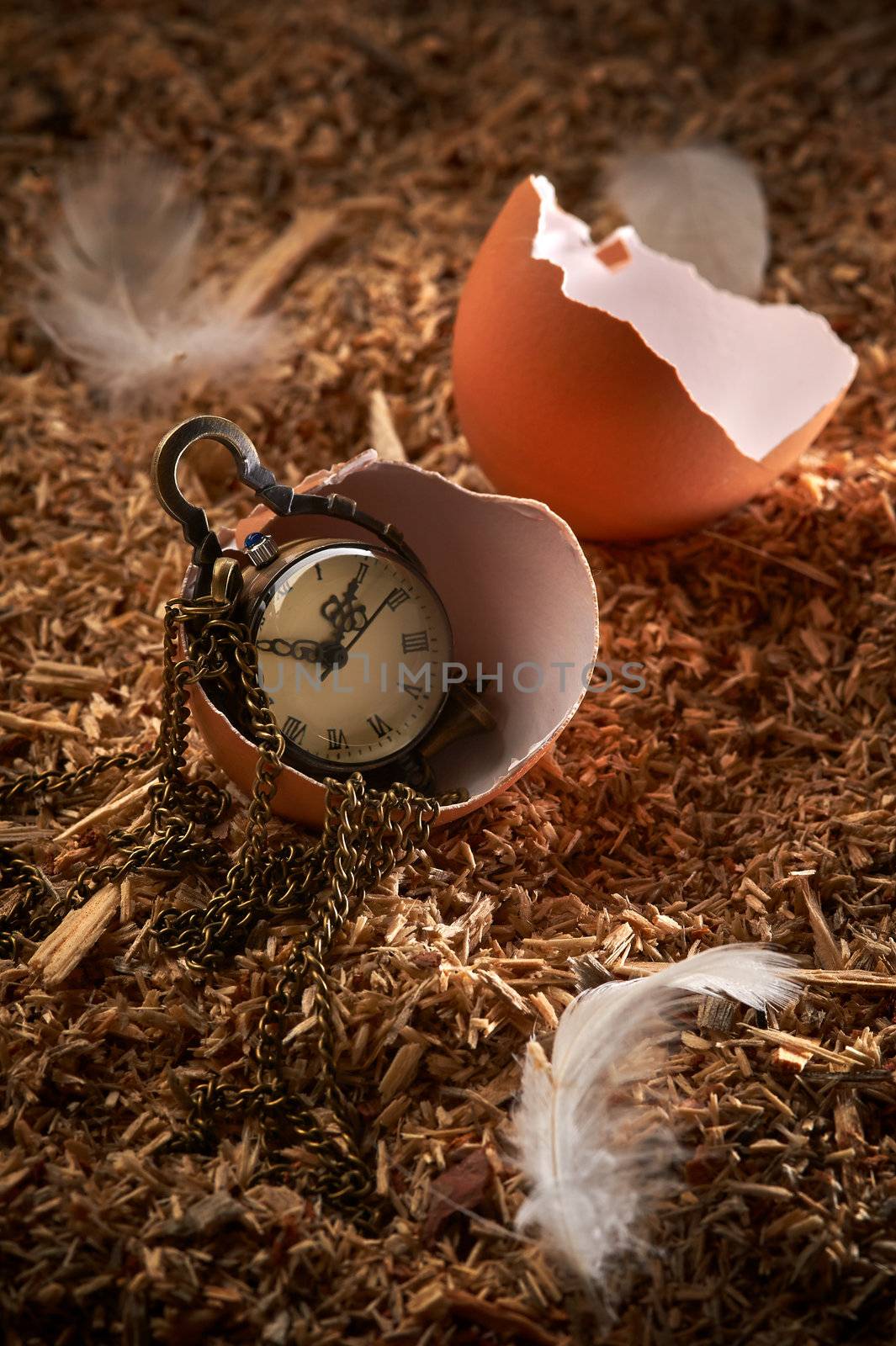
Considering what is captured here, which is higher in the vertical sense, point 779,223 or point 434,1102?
point 779,223

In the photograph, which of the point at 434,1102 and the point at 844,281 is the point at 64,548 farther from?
the point at 844,281

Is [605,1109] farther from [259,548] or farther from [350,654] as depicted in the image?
[259,548]

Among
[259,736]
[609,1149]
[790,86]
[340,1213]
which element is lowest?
[340,1213]

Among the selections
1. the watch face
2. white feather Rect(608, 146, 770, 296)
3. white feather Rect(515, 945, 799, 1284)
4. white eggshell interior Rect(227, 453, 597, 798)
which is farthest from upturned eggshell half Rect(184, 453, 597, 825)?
white feather Rect(608, 146, 770, 296)

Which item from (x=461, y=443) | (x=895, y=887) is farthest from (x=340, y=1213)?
(x=461, y=443)

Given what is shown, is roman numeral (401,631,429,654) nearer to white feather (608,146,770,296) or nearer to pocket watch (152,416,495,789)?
pocket watch (152,416,495,789)
